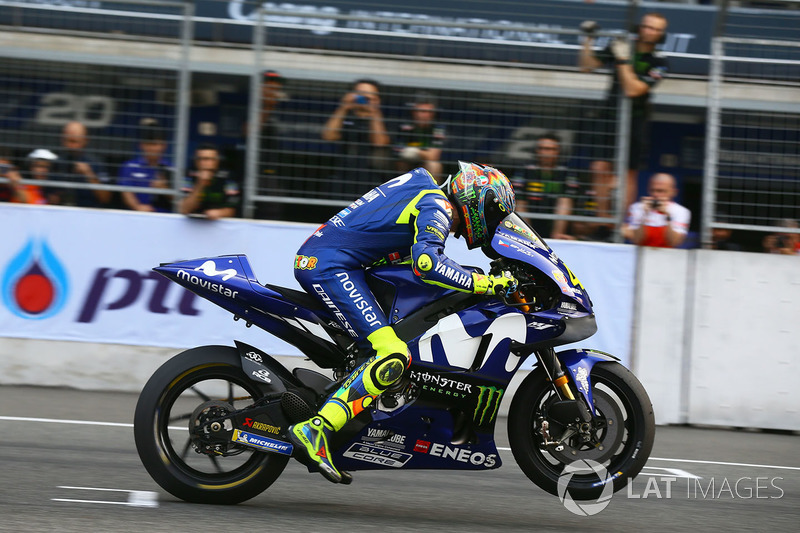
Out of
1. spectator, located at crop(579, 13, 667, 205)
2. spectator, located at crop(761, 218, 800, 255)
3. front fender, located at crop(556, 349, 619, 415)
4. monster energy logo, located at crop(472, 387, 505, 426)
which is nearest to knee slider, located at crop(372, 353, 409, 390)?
monster energy logo, located at crop(472, 387, 505, 426)

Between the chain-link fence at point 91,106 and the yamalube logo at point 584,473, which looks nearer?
the yamalube logo at point 584,473

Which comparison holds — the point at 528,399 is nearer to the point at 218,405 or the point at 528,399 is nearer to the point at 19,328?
the point at 218,405

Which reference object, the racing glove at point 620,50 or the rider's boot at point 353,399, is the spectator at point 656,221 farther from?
the rider's boot at point 353,399

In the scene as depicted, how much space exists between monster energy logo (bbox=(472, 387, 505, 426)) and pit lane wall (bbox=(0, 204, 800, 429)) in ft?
11.2

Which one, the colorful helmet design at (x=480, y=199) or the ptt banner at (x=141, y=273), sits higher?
the colorful helmet design at (x=480, y=199)

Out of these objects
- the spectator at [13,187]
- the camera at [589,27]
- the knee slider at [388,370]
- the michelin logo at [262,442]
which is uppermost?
the camera at [589,27]

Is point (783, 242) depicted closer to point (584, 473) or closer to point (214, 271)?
point (584, 473)

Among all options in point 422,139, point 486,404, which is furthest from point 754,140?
point 486,404

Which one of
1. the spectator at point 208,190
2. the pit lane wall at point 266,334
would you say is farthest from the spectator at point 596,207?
the spectator at point 208,190

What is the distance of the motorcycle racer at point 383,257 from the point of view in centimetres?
495

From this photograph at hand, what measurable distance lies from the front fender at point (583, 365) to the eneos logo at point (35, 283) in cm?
473

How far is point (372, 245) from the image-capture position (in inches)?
204

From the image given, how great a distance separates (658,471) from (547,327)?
84.5 inches

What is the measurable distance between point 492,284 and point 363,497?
1443mm
